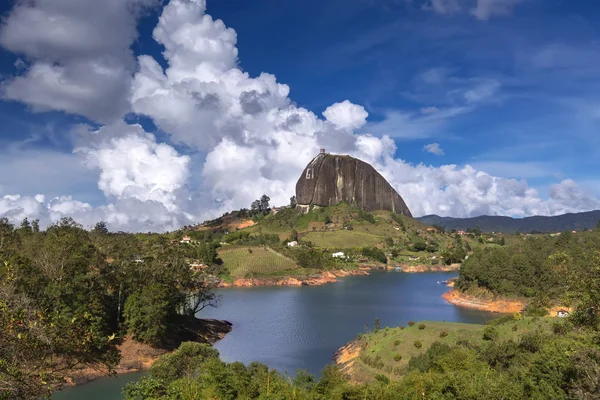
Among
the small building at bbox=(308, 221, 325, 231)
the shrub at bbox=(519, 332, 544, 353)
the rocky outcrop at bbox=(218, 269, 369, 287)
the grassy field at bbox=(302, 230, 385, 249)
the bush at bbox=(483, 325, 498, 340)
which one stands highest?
the small building at bbox=(308, 221, 325, 231)

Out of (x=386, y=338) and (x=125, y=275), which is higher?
(x=125, y=275)

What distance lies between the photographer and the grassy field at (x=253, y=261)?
122125mm

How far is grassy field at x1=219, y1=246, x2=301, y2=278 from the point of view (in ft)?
401

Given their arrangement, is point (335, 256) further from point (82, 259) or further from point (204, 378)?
point (204, 378)

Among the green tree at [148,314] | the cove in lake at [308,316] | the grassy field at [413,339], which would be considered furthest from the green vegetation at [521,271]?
the green tree at [148,314]

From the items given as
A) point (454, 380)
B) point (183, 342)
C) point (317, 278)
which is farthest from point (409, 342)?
point (317, 278)

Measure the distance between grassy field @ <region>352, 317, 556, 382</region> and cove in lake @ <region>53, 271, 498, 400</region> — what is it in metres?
5.04

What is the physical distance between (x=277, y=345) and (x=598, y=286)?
41.1m

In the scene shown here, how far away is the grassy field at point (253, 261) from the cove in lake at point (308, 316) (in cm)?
1102

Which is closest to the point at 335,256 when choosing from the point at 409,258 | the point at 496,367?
the point at 409,258

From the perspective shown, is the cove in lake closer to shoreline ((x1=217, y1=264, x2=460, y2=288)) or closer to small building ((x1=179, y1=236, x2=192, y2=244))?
shoreline ((x1=217, y1=264, x2=460, y2=288))

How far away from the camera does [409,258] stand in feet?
534

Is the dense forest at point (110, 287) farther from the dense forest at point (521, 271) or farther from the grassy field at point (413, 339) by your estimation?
the dense forest at point (521, 271)

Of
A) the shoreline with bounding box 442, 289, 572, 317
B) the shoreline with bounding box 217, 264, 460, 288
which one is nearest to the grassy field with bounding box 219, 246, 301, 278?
the shoreline with bounding box 217, 264, 460, 288
